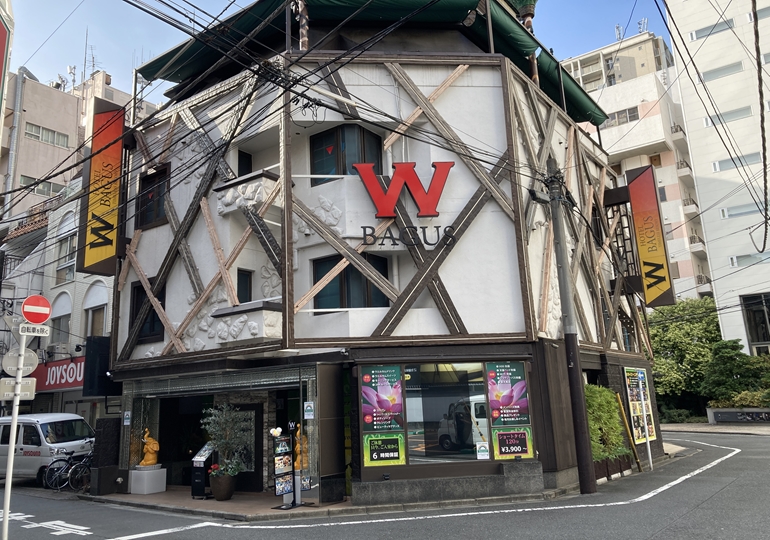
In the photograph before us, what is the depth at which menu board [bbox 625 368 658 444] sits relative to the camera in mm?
18953

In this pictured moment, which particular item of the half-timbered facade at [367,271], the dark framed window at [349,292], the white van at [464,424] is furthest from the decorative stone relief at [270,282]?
the white van at [464,424]

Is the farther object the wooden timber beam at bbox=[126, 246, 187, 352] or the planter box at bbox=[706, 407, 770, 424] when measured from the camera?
the planter box at bbox=[706, 407, 770, 424]

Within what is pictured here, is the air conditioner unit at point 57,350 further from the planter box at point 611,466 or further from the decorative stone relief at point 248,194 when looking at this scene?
the planter box at point 611,466

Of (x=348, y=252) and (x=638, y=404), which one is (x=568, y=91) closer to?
(x=638, y=404)

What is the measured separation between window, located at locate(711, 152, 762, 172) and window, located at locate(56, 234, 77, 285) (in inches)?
1662

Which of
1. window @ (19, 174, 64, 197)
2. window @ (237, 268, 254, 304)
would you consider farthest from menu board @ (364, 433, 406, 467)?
window @ (19, 174, 64, 197)

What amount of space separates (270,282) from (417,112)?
6119 millimetres

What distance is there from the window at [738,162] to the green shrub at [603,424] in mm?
32780

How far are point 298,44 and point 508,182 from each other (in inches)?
301

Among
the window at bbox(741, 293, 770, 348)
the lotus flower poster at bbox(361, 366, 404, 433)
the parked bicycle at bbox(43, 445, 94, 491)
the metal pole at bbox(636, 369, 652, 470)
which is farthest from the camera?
the window at bbox(741, 293, 770, 348)

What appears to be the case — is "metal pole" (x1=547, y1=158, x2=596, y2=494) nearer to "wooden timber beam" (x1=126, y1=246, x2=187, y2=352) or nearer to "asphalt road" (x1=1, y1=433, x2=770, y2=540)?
"asphalt road" (x1=1, y1=433, x2=770, y2=540)

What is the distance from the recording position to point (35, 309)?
9891 mm

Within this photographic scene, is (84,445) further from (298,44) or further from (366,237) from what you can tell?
(298,44)

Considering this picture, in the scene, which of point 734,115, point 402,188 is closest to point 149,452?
point 402,188
